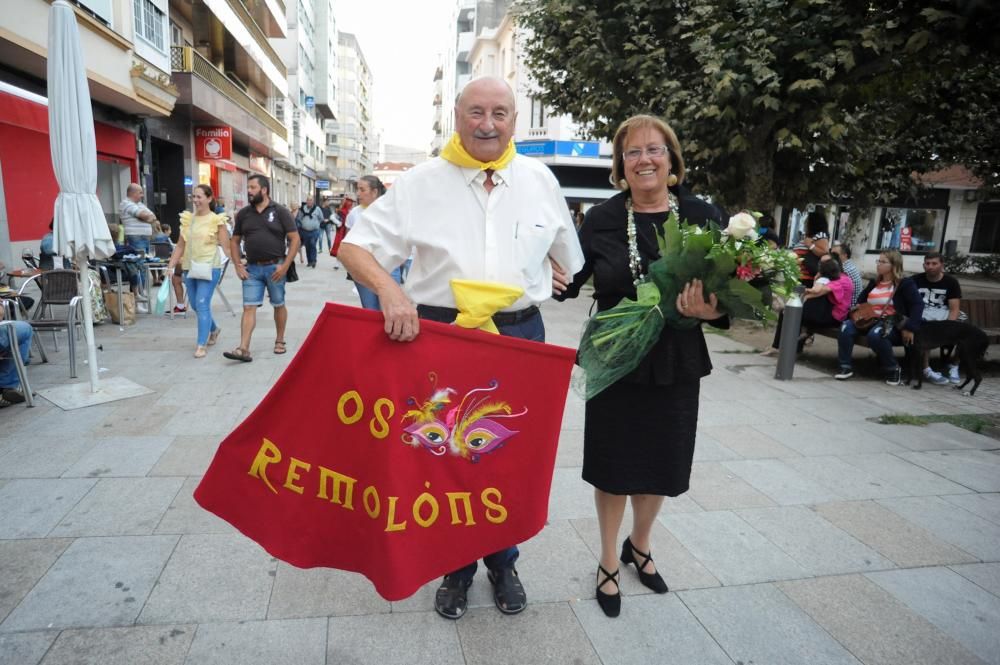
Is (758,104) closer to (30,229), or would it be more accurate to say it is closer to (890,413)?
(890,413)

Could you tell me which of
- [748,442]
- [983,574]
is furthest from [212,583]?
[748,442]

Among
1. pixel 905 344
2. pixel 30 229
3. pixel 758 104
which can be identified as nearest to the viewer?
pixel 905 344

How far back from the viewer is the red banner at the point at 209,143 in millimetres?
21125

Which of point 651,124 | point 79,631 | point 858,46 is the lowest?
point 79,631

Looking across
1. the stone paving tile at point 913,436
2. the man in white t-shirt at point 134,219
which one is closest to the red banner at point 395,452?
the stone paving tile at point 913,436

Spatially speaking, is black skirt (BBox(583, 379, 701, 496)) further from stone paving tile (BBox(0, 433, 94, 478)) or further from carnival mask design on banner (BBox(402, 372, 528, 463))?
stone paving tile (BBox(0, 433, 94, 478))

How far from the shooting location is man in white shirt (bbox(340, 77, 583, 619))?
238 centimetres

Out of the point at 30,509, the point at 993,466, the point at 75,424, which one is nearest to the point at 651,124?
the point at 30,509

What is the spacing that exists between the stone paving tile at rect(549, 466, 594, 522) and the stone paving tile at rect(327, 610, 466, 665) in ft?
3.56

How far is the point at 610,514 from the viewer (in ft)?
9.07

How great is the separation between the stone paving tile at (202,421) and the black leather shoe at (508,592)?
2785 mm

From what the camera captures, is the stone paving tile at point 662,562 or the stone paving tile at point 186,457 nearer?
the stone paving tile at point 662,562

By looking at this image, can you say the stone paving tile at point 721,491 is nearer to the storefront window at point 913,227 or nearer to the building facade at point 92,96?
the building facade at point 92,96

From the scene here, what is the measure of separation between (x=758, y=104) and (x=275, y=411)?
26.4 ft
